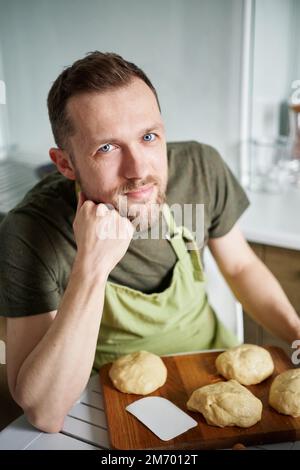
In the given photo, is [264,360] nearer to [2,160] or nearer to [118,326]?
[118,326]

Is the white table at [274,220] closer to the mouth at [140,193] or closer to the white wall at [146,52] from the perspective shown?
the white wall at [146,52]

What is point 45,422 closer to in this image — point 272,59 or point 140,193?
point 140,193

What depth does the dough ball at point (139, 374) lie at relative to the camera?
73 centimetres

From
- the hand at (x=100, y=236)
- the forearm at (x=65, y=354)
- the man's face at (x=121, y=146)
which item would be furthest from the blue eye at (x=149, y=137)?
the forearm at (x=65, y=354)

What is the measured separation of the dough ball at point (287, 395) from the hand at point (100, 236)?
300mm

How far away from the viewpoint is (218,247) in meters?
1.09

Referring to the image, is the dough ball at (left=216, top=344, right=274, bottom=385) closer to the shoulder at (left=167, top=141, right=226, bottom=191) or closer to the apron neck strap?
the apron neck strap

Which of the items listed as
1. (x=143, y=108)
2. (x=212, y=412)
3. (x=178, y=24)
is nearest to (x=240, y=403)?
(x=212, y=412)

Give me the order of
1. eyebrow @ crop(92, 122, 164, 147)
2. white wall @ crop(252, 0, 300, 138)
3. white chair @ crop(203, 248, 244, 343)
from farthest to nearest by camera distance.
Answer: white wall @ crop(252, 0, 300, 138)
white chair @ crop(203, 248, 244, 343)
eyebrow @ crop(92, 122, 164, 147)

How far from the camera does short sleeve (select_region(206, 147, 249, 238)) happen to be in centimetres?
105

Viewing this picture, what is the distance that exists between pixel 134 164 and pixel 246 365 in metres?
0.35

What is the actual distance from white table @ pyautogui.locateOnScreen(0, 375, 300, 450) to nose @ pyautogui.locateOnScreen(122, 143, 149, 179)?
0.36 m

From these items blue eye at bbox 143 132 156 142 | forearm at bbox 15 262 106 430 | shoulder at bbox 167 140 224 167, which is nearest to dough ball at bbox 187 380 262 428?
forearm at bbox 15 262 106 430

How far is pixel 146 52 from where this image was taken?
3.84ft
